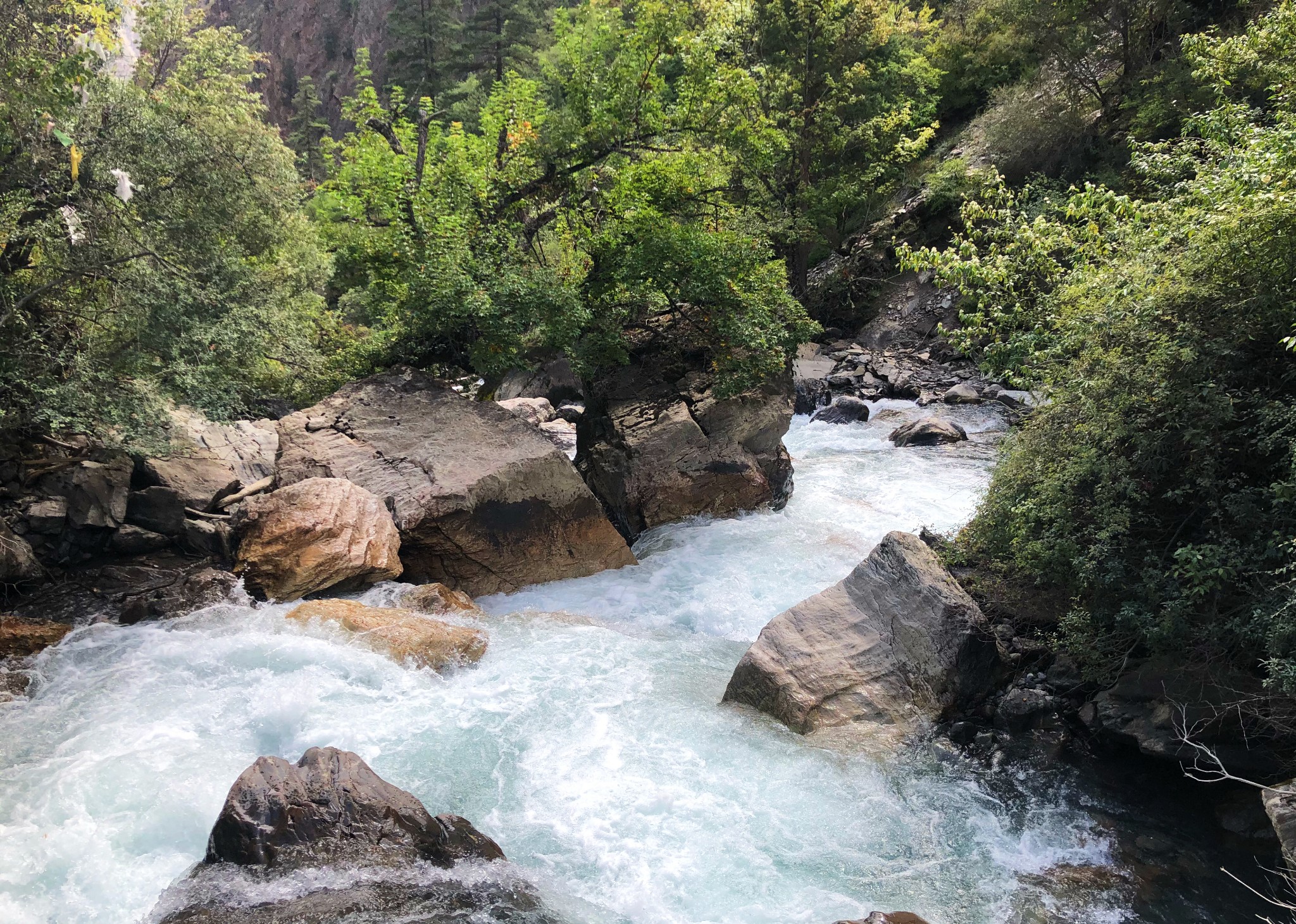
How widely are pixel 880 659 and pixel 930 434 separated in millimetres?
10641

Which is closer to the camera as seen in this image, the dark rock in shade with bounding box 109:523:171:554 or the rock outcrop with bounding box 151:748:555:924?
the rock outcrop with bounding box 151:748:555:924

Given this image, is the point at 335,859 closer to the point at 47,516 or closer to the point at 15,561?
the point at 15,561

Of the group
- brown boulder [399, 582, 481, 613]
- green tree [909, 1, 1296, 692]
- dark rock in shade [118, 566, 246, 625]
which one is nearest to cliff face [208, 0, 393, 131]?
dark rock in shade [118, 566, 246, 625]

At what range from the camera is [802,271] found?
2686cm

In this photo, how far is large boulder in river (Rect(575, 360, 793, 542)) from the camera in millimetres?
13164

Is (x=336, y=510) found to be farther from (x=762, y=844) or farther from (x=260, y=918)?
(x=762, y=844)

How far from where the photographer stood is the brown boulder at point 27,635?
806cm

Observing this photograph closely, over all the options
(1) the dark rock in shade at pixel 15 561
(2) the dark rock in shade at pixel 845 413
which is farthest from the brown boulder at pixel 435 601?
(2) the dark rock in shade at pixel 845 413

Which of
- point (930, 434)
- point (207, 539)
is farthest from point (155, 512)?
point (930, 434)

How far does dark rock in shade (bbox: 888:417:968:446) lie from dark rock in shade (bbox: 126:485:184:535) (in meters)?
13.9

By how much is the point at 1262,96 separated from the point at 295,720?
797 inches

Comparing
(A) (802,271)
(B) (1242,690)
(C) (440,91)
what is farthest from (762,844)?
(C) (440,91)

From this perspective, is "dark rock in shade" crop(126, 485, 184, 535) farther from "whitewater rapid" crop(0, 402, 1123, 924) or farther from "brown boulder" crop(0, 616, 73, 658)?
→ "whitewater rapid" crop(0, 402, 1123, 924)

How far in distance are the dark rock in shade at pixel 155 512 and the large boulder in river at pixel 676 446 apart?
243 inches
